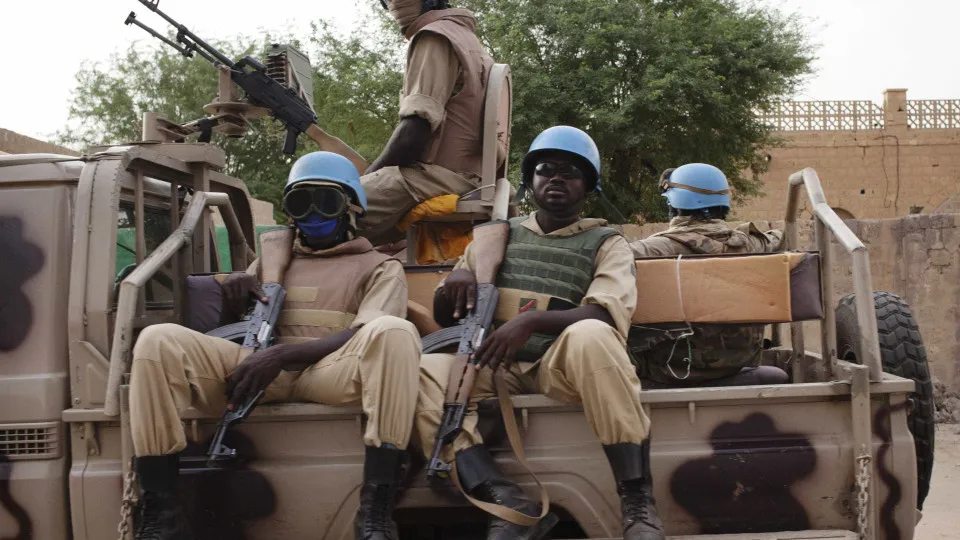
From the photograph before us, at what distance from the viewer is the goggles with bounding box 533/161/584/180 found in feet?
12.1

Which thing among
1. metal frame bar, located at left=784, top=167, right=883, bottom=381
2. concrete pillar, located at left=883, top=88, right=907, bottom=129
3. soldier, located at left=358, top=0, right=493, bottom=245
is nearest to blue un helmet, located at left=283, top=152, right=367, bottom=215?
soldier, located at left=358, top=0, right=493, bottom=245

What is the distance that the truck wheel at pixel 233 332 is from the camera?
346 cm

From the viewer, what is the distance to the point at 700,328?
140 inches

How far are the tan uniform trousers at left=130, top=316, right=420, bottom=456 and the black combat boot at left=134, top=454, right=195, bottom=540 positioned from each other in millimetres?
42

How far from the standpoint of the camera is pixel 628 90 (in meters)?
15.6

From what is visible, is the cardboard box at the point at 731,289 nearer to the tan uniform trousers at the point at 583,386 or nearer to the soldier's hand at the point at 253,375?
the tan uniform trousers at the point at 583,386

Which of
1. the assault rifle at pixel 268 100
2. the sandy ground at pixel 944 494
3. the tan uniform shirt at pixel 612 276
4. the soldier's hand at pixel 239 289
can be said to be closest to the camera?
the tan uniform shirt at pixel 612 276

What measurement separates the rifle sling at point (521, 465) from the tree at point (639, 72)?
12.1 metres

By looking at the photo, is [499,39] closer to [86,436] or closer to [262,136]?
[262,136]

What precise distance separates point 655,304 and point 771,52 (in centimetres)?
1397

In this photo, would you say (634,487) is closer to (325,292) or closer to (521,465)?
(521,465)

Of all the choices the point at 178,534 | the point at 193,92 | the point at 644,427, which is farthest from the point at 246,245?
the point at 193,92

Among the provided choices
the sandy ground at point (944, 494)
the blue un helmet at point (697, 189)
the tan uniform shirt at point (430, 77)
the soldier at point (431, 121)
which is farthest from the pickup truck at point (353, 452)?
the sandy ground at point (944, 494)

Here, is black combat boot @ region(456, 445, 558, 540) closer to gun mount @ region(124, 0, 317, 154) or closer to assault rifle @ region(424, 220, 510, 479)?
assault rifle @ region(424, 220, 510, 479)
